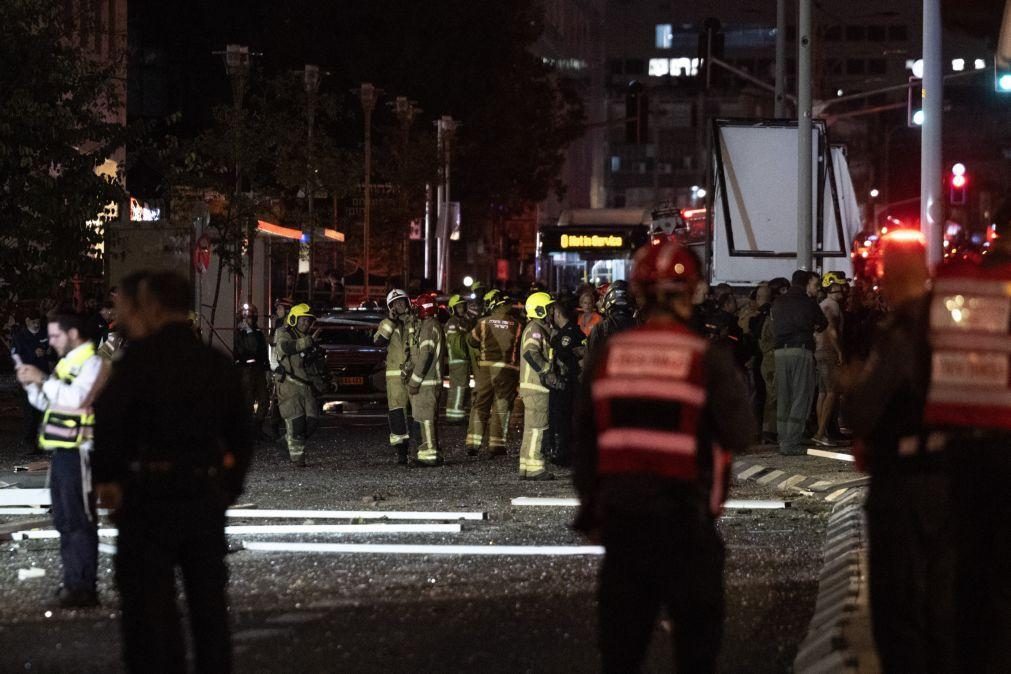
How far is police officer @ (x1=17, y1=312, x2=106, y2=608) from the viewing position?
9750 mm

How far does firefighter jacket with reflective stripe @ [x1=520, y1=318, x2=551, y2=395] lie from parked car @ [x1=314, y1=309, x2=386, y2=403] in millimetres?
9999

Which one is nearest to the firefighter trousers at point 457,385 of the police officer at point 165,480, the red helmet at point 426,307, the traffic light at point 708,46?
the red helmet at point 426,307

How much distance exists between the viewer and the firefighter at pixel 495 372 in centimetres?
1916

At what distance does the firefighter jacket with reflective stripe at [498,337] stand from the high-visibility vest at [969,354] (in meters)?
12.7

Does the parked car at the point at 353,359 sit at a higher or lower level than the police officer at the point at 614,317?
lower

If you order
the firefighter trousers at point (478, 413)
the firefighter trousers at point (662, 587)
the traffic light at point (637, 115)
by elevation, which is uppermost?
the traffic light at point (637, 115)

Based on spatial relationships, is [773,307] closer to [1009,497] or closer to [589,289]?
[589,289]

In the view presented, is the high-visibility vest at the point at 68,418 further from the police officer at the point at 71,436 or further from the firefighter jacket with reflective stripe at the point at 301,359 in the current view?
the firefighter jacket with reflective stripe at the point at 301,359

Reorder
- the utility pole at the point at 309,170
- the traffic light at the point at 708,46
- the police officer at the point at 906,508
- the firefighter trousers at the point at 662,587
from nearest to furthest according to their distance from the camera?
1. the firefighter trousers at the point at 662,587
2. the police officer at the point at 906,508
3. the traffic light at the point at 708,46
4. the utility pole at the point at 309,170

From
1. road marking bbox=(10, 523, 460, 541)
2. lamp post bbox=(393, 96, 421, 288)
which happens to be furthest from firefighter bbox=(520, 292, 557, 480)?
lamp post bbox=(393, 96, 421, 288)

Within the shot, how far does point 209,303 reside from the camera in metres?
34.6

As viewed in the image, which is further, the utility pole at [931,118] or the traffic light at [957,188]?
the traffic light at [957,188]

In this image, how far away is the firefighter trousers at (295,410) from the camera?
1881cm

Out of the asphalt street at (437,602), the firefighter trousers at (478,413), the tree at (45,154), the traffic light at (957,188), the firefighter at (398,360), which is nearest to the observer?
the asphalt street at (437,602)
